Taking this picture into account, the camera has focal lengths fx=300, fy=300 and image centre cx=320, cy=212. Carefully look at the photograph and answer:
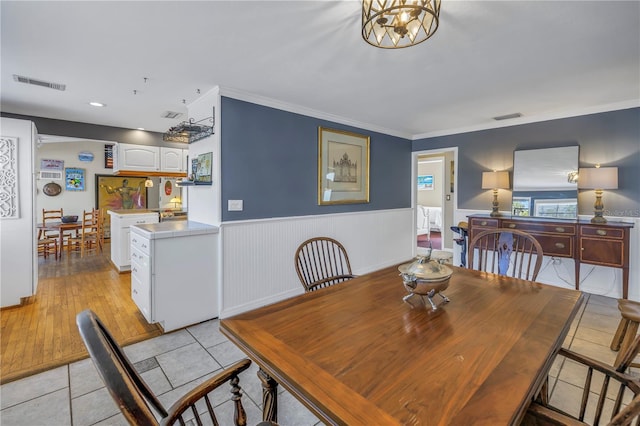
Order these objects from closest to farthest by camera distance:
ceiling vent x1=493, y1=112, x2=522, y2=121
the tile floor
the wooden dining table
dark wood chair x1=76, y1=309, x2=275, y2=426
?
dark wood chair x1=76, y1=309, x2=275, y2=426 → the wooden dining table → the tile floor → ceiling vent x1=493, y1=112, x2=522, y2=121

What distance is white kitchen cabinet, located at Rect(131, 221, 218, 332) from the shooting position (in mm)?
2670

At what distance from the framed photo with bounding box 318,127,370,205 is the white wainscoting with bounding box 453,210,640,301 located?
2654 mm

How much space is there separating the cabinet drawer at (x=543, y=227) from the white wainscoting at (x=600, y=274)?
541mm

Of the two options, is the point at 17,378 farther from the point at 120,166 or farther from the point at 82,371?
the point at 120,166

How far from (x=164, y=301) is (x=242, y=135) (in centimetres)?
178

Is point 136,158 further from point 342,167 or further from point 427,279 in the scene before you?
point 427,279

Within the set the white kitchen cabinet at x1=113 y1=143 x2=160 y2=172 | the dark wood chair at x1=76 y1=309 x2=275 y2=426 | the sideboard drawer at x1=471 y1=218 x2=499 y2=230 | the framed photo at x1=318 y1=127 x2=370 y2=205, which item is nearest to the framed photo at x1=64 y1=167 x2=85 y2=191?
the white kitchen cabinet at x1=113 y1=143 x2=160 y2=172

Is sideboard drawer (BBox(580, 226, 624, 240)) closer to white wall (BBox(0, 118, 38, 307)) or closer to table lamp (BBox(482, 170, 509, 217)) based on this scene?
table lamp (BBox(482, 170, 509, 217))

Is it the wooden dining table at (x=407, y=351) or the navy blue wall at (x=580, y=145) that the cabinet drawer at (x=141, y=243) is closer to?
the wooden dining table at (x=407, y=351)

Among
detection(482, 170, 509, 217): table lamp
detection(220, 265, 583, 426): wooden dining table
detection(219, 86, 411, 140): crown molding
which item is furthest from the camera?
detection(482, 170, 509, 217): table lamp

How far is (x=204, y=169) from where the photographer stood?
3234 mm

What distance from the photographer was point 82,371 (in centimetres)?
217

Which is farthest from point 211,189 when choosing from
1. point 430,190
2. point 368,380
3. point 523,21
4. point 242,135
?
point 430,190

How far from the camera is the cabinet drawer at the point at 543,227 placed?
3434 millimetres
